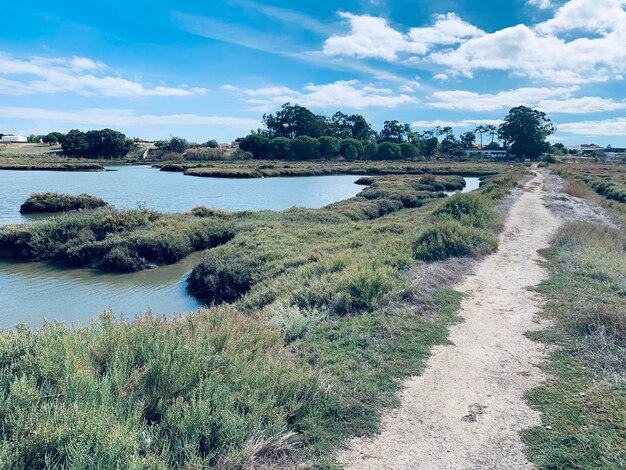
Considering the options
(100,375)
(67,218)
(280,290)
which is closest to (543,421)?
(100,375)

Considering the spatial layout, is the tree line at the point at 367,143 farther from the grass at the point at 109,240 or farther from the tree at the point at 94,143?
the grass at the point at 109,240

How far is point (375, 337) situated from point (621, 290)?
20.7 ft

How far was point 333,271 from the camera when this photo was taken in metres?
12.1

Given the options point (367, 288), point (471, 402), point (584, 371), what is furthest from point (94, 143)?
point (584, 371)

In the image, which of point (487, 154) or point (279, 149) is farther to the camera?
point (487, 154)

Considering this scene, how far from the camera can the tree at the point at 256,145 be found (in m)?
118

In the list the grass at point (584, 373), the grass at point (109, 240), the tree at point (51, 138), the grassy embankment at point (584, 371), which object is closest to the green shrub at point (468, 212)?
the grassy embankment at point (584, 371)

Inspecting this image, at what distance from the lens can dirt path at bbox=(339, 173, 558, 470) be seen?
179 inches

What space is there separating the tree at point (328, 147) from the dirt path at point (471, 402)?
372 feet

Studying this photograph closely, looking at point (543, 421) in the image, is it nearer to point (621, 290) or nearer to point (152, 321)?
point (152, 321)

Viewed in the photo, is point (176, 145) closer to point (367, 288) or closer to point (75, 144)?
point (75, 144)

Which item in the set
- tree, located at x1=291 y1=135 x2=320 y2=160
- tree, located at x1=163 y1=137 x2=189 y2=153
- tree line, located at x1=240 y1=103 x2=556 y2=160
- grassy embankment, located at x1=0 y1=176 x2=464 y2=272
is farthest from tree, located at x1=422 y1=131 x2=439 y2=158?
grassy embankment, located at x1=0 y1=176 x2=464 y2=272

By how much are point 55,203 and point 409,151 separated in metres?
109

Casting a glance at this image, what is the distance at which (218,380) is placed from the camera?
4.89 meters
